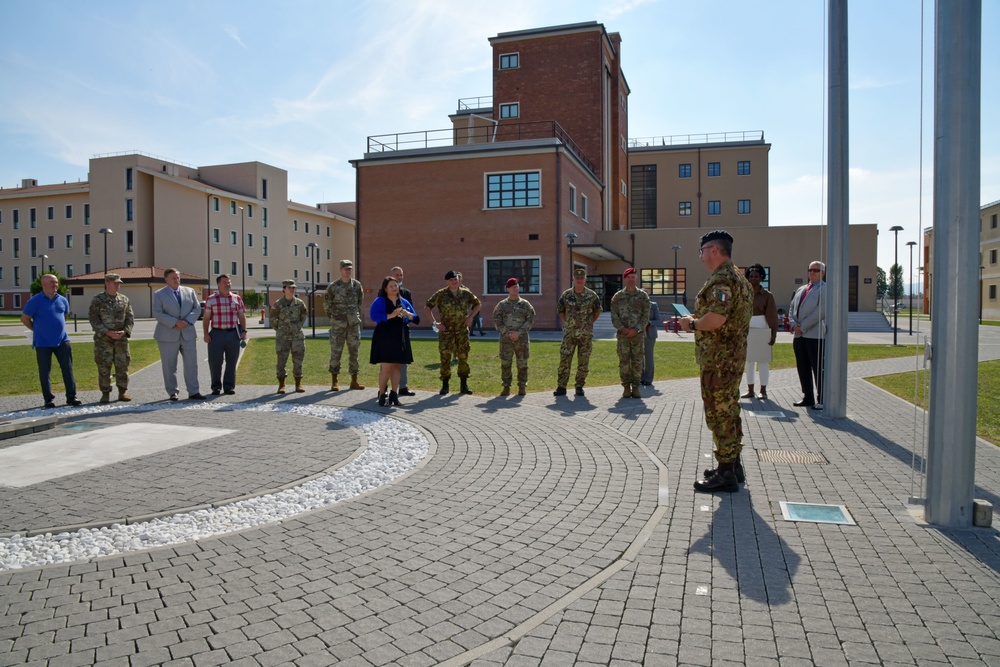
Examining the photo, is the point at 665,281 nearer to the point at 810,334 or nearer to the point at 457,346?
the point at 457,346

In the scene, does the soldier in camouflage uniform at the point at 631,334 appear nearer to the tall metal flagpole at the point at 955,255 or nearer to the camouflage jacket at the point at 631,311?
the camouflage jacket at the point at 631,311

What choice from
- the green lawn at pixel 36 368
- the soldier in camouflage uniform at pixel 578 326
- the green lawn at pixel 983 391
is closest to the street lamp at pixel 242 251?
the green lawn at pixel 36 368

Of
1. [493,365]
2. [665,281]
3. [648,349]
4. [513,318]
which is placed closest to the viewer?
[513,318]

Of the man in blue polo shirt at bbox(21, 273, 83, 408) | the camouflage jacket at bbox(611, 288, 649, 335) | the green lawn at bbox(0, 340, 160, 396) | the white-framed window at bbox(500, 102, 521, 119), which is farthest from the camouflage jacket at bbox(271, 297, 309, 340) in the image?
the white-framed window at bbox(500, 102, 521, 119)

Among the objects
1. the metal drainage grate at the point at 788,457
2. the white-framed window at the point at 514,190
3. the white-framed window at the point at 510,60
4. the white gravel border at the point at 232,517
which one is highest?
the white-framed window at the point at 510,60

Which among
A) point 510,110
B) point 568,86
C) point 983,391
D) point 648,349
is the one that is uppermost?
point 568,86

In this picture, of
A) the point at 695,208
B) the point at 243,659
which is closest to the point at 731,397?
the point at 243,659

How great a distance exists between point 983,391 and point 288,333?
12.1 meters

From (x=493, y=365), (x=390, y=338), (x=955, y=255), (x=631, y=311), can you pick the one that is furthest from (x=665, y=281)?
(x=955, y=255)

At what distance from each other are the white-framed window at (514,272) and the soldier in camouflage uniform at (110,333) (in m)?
23.4

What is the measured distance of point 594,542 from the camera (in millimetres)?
4148

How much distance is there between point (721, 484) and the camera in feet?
17.4

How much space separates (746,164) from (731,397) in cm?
5649

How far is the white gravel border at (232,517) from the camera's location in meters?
4.07
